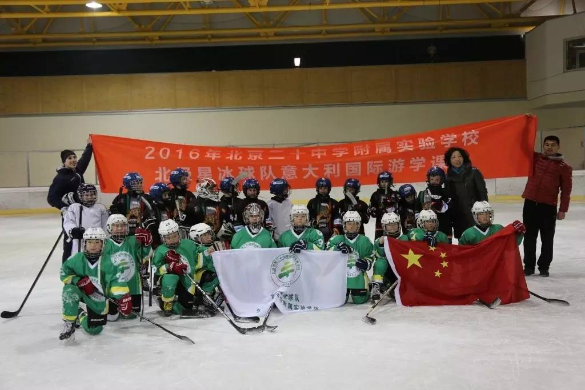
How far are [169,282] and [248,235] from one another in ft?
2.70

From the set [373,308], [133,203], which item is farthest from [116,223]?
[373,308]

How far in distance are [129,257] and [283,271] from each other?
49.2 inches

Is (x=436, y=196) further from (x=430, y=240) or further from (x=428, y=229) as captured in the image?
(x=430, y=240)

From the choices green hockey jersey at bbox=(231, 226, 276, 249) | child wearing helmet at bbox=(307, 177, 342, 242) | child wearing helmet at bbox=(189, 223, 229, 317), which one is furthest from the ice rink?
child wearing helmet at bbox=(307, 177, 342, 242)

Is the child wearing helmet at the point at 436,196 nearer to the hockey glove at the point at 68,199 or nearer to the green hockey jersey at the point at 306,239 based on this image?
the green hockey jersey at the point at 306,239

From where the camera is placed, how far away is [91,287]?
4297mm

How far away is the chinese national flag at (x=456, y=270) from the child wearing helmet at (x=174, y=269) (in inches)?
65.7

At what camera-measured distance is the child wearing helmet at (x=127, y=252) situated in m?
4.66

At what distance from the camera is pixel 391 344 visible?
3.97m

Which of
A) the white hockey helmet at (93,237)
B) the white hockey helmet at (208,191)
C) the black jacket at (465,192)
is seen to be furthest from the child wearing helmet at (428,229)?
the white hockey helmet at (93,237)

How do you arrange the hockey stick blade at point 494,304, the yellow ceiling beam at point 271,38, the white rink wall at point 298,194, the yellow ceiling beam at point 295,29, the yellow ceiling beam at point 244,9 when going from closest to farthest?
the hockey stick blade at point 494,304 → the yellow ceiling beam at point 244,9 → the white rink wall at point 298,194 → the yellow ceiling beam at point 295,29 → the yellow ceiling beam at point 271,38

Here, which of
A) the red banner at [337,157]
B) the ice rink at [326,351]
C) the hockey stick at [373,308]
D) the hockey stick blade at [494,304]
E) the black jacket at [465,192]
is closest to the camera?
the ice rink at [326,351]

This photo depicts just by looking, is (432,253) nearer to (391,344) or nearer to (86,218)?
(391,344)

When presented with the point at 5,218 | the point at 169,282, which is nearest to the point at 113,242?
the point at 169,282
